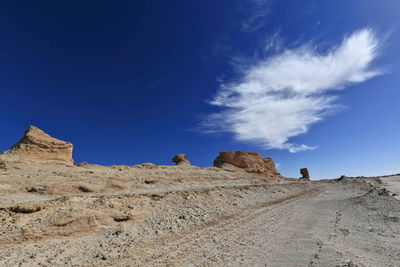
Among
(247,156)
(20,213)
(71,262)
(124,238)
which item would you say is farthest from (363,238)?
(247,156)

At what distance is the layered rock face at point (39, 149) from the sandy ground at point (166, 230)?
18.5ft

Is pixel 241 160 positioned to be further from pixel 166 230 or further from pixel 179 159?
pixel 166 230

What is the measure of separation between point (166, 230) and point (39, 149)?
60.9 ft

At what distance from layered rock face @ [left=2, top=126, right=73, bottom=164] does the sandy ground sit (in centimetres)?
565

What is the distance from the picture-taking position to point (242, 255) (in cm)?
718

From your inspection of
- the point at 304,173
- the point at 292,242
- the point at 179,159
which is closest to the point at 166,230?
the point at 292,242

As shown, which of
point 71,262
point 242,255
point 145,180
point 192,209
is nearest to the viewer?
point 71,262

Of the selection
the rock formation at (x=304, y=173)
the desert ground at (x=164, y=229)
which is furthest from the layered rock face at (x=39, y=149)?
the rock formation at (x=304, y=173)

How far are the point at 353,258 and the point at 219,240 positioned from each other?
440cm

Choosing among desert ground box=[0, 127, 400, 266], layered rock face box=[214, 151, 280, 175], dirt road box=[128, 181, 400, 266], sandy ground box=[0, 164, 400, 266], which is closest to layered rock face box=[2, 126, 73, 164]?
desert ground box=[0, 127, 400, 266]

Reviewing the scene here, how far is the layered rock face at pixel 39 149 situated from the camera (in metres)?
19.9

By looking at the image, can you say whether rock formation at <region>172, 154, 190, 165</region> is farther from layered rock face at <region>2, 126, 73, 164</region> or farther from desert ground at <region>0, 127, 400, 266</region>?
desert ground at <region>0, 127, 400, 266</region>

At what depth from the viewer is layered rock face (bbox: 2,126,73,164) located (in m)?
19.9

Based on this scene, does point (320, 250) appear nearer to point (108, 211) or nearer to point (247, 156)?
point (108, 211)
